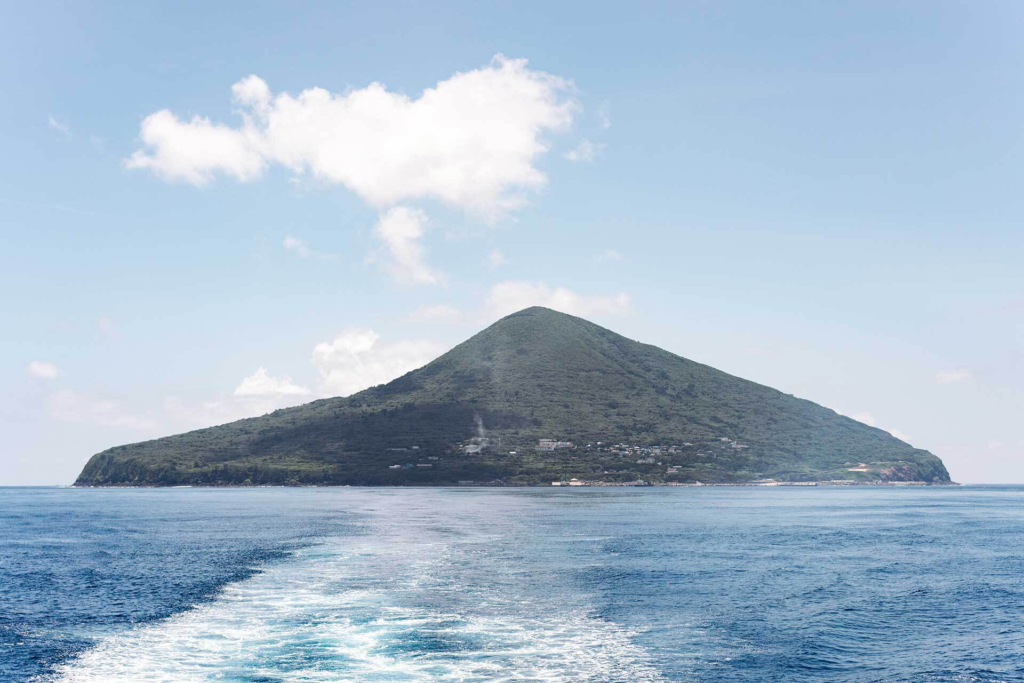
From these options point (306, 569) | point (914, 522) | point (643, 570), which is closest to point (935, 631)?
point (643, 570)

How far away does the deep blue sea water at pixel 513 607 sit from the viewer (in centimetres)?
3847

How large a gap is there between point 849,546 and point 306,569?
62.5 meters

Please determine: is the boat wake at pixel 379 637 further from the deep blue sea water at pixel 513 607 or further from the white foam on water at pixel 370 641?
the deep blue sea water at pixel 513 607

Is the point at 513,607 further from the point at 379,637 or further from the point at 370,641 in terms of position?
the point at 370,641

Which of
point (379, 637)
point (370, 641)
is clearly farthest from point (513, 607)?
point (370, 641)

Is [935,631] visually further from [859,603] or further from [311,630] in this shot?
[311,630]

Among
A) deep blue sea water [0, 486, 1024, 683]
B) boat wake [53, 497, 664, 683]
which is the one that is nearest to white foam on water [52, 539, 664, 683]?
boat wake [53, 497, 664, 683]

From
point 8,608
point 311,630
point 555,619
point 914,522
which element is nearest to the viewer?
point 311,630

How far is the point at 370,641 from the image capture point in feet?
142

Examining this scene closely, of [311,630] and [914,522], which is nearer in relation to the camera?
[311,630]

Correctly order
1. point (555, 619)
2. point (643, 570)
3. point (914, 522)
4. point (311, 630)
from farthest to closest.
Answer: point (914, 522), point (643, 570), point (555, 619), point (311, 630)

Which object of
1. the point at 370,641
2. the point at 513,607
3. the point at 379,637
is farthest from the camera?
the point at 513,607

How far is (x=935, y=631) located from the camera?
1817 inches

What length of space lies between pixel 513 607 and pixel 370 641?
12.6m
